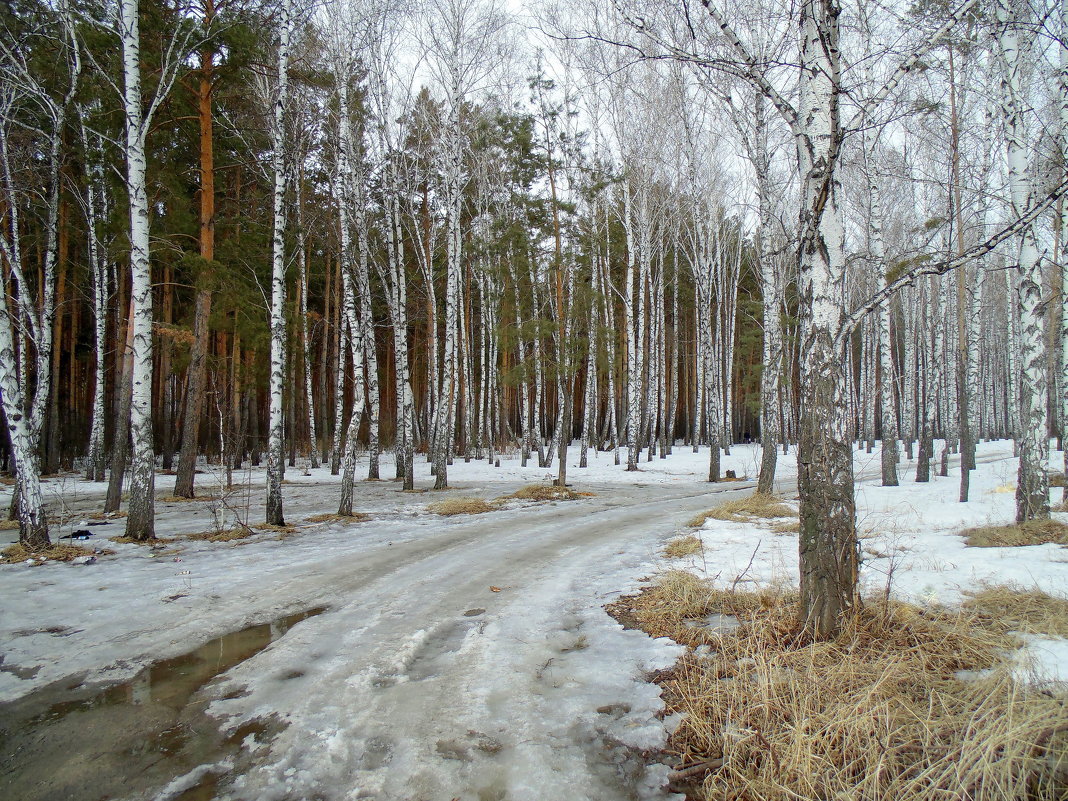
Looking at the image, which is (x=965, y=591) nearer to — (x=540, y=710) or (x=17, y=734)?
(x=540, y=710)

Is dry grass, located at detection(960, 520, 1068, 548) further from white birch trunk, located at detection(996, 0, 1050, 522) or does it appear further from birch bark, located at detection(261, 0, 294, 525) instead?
birch bark, located at detection(261, 0, 294, 525)

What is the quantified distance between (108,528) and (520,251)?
11.5 metres

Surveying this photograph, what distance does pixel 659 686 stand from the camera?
3244 mm

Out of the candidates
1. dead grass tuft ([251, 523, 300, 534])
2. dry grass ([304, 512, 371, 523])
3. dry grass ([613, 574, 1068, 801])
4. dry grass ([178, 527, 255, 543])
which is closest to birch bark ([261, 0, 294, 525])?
dead grass tuft ([251, 523, 300, 534])

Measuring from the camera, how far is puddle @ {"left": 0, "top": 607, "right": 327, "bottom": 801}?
248 centimetres

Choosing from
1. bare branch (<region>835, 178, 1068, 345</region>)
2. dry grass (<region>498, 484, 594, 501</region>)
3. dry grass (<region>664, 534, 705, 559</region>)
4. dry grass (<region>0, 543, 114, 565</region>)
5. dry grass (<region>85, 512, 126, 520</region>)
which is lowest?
dry grass (<region>498, 484, 594, 501</region>)

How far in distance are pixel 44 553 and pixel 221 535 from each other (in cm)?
202

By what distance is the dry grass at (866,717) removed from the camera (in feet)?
6.74

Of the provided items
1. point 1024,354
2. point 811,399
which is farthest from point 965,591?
point 1024,354

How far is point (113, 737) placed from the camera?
2.85 metres

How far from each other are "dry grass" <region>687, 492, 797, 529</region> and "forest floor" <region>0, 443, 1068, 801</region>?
25.4 inches

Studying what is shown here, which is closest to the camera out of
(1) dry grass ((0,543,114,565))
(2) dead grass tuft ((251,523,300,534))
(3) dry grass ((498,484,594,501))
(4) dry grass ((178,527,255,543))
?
(1) dry grass ((0,543,114,565))

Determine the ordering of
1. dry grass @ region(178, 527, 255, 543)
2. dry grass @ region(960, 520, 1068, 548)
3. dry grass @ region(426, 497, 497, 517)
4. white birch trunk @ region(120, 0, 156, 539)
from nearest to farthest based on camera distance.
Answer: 1. dry grass @ region(960, 520, 1068, 548)
2. white birch trunk @ region(120, 0, 156, 539)
3. dry grass @ region(178, 527, 255, 543)
4. dry grass @ region(426, 497, 497, 517)

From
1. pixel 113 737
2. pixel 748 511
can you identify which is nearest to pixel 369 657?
pixel 113 737
